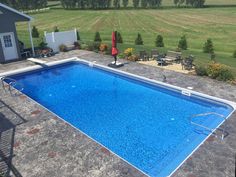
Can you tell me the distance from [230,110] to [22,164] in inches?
460

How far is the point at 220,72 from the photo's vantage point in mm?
18406

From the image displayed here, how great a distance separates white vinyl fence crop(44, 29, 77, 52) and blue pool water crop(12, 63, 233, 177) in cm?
544

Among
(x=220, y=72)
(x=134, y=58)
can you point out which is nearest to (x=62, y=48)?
(x=134, y=58)

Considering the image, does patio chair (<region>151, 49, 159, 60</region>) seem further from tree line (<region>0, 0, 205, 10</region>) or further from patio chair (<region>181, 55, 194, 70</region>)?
tree line (<region>0, 0, 205, 10</region>)

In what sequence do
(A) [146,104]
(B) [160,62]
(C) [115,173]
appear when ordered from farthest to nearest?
(B) [160,62] → (A) [146,104] → (C) [115,173]

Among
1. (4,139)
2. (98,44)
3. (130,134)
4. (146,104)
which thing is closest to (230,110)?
(146,104)

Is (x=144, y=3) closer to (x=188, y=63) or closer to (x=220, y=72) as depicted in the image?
(x=188, y=63)

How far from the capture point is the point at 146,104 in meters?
16.8

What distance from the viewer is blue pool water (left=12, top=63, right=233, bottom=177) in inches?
468

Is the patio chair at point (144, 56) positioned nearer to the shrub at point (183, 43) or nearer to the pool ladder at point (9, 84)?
the shrub at point (183, 43)

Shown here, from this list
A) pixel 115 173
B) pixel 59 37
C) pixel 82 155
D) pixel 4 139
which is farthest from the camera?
pixel 59 37

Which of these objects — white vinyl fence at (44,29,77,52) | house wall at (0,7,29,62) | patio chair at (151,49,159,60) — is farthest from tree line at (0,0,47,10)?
patio chair at (151,49,159,60)

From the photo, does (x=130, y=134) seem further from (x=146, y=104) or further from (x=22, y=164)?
(x=22, y=164)

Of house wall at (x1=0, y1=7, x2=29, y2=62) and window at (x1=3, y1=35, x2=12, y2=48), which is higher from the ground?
house wall at (x1=0, y1=7, x2=29, y2=62)
